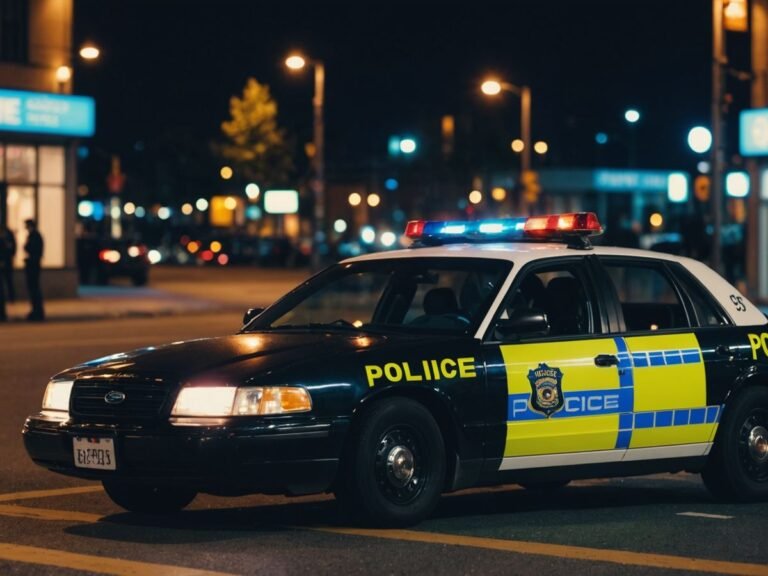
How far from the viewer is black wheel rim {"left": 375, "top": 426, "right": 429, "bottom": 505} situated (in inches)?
316

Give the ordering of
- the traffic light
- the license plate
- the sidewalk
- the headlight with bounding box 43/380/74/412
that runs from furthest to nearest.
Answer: the traffic light < the sidewalk < the headlight with bounding box 43/380/74/412 < the license plate

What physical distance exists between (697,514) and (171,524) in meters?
2.90

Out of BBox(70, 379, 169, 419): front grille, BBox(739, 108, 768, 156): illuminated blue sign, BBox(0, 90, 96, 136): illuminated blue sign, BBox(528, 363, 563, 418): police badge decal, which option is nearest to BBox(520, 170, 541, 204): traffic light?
BBox(739, 108, 768, 156): illuminated blue sign

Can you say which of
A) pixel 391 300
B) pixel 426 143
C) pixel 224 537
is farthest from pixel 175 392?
pixel 426 143

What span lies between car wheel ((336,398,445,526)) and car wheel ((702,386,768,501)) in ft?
6.53

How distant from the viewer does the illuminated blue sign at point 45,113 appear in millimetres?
34156

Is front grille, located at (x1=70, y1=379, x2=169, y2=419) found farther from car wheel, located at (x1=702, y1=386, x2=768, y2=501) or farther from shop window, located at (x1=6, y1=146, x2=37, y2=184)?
shop window, located at (x1=6, y1=146, x2=37, y2=184)

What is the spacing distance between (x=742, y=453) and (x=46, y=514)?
4.01 meters

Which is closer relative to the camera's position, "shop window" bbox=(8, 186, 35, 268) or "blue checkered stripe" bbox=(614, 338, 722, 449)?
"blue checkered stripe" bbox=(614, 338, 722, 449)

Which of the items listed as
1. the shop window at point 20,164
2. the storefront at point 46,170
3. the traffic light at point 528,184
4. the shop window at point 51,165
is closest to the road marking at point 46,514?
the storefront at point 46,170

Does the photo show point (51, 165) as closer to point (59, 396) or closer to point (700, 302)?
point (700, 302)

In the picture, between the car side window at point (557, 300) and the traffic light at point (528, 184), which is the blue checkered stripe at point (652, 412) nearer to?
the car side window at point (557, 300)

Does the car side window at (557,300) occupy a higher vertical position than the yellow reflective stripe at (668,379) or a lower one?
higher

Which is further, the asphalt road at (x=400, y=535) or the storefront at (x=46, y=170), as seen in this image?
the storefront at (x=46, y=170)
